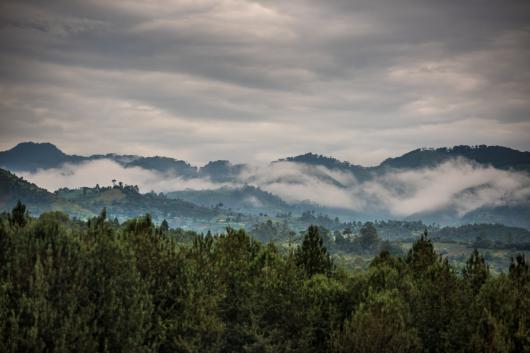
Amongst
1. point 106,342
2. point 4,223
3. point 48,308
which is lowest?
point 106,342

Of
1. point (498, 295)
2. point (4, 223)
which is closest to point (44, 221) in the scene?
point (4, 223)

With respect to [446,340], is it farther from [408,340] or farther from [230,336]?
[230,336]

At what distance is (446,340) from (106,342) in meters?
28.7

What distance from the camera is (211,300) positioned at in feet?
149

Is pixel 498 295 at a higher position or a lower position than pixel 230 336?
higher

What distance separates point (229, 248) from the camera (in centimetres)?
5897

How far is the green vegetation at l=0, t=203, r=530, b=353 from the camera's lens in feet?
118

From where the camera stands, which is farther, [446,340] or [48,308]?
[446,340]

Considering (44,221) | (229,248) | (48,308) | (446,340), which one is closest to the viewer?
(48,308)

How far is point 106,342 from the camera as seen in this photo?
116 ft

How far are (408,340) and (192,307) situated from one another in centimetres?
1694

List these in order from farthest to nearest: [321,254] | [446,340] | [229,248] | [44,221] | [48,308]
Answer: [321,254]
[229,248]
[446,340]
[44,221]
[48,308]

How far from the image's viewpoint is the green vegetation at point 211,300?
118ft

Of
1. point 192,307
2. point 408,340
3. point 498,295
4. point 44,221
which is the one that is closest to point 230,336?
point 192,307
